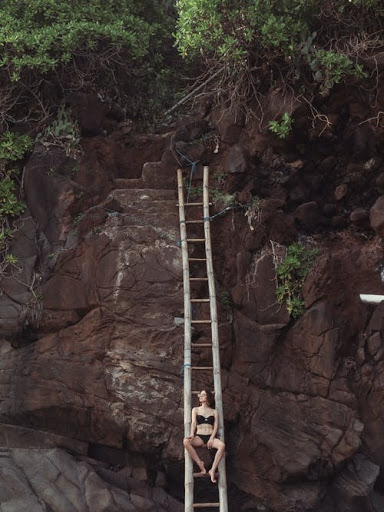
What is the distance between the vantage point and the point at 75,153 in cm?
888

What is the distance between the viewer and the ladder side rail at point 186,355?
597 centimetres

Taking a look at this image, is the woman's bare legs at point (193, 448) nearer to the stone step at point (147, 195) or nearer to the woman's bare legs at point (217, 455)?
the woman's bare legs at point (217, 455)

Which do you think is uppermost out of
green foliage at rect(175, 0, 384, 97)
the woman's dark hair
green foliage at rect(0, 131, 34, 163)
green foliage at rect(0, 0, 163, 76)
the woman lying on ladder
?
green foliage at rect(0, 0, 163, 76)

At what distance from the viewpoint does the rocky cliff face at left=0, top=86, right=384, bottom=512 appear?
6.77 m

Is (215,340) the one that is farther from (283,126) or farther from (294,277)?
(283,126)

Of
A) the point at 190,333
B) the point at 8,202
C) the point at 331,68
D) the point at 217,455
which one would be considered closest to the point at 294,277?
the point at 190,333

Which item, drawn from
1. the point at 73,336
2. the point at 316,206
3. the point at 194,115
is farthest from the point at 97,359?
the point at 194,115

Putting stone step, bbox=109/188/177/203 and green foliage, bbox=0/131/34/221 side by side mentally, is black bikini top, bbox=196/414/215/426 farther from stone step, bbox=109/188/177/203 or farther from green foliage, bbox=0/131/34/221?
green foliage, bbox=0/131/34/221

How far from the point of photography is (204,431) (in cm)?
628

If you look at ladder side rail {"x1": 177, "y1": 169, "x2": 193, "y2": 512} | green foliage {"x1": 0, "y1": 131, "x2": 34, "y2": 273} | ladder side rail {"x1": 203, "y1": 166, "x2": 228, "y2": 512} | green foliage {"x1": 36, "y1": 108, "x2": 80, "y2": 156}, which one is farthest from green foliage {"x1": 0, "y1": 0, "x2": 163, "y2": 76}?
ladder side rail {"x1": 203, "y1": 166, "x2": 228, "y2": 512}

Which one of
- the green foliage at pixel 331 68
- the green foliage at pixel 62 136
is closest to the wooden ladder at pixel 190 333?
the green foliage at pixel 62 136

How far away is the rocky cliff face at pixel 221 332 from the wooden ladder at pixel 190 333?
0.23m

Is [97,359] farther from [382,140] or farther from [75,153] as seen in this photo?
[382,140]

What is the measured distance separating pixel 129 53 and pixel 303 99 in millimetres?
3328
